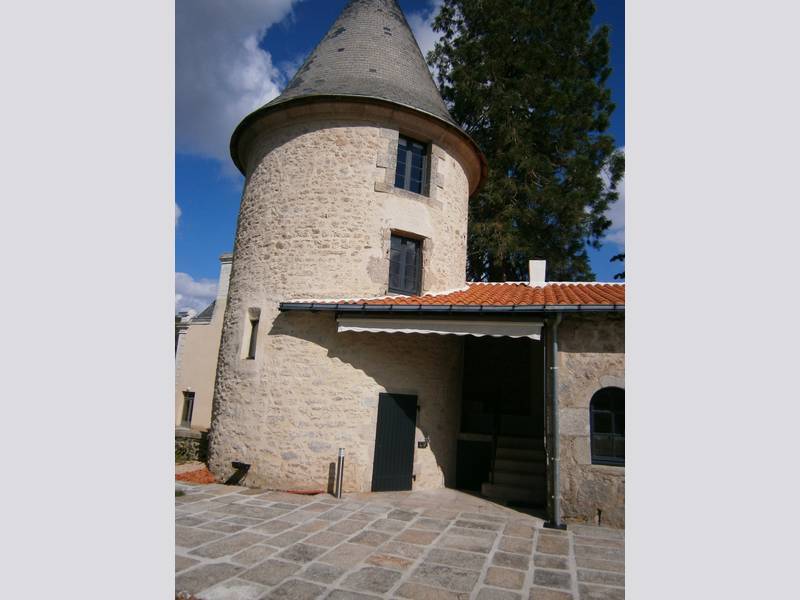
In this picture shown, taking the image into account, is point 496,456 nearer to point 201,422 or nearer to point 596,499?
point 596,499

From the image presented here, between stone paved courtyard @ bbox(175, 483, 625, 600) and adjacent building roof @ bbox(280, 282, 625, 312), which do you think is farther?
adjacent building roof @ bbox(280, 282, 625, 312)

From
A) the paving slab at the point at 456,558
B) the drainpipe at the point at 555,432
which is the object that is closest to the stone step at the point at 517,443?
the drainpipe at the point at 555,432

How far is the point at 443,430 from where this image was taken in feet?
31.7

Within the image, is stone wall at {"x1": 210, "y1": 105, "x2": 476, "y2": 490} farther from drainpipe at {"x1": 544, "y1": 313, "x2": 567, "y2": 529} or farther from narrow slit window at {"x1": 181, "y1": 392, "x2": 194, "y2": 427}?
narrow slit window at {"x1": 181, "y1": 392, "x2": 194, "y2": 427}

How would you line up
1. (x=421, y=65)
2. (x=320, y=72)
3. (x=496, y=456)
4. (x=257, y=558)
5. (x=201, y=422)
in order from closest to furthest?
(x=257, y=558) → (x=496, y=456) → (x=320, y=72) → (x=421, y=65) → (x=201, y=422)

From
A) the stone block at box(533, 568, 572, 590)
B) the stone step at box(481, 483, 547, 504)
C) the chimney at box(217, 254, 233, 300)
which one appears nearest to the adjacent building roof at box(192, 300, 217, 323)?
the chimney at box(217, 254, 233, 300)

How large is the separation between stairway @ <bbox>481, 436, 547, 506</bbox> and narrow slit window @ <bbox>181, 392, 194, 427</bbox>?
12.6 m

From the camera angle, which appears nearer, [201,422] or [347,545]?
[347,545]

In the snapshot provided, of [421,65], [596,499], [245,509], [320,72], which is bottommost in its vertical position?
[245,509]

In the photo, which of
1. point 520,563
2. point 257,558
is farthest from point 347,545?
point 520,563

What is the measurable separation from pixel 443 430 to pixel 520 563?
15.1 ft

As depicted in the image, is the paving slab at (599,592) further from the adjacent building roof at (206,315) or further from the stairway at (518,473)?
the adjacent building roof at (206,315)

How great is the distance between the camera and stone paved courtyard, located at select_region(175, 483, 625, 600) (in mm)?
4312

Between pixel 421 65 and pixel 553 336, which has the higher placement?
pixel 421 65
